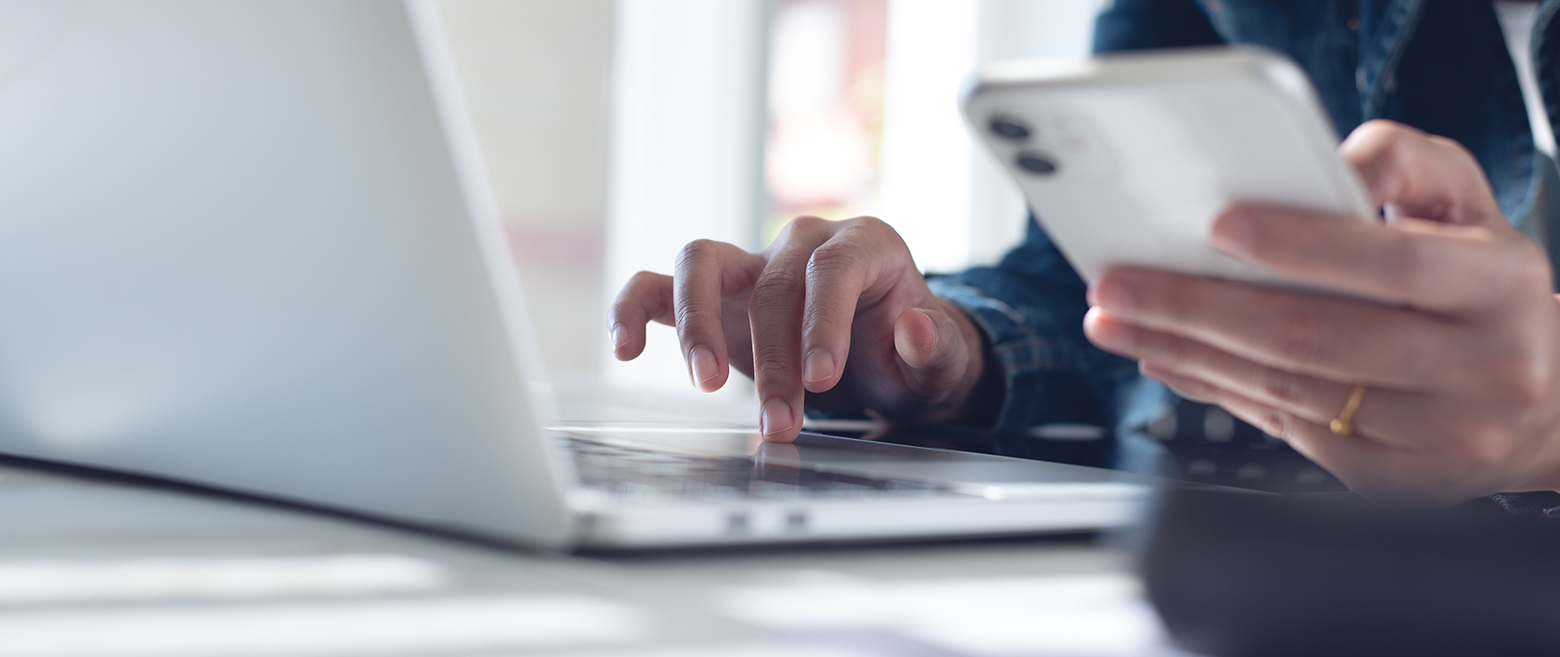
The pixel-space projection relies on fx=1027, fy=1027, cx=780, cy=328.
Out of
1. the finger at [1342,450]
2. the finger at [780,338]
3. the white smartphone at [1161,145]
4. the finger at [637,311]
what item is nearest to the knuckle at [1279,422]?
the finger at [1342,450]

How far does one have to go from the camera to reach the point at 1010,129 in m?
0.33

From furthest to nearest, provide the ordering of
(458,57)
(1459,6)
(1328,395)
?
(458,57) → (1459,6) → (1328,395)

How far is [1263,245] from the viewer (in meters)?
0.31

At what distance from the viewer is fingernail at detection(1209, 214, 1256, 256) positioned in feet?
1.03

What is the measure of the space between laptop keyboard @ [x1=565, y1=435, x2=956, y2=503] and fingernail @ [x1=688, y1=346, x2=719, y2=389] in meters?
0.11

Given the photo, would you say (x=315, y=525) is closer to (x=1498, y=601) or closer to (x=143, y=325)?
(x=143, y=325)

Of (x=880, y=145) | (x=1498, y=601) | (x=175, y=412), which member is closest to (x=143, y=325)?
(x=175, y=412)

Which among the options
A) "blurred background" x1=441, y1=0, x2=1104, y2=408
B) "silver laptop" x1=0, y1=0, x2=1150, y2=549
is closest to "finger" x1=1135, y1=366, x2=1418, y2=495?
"silver laptop" x1=0, y1=0, x2=1150, y2=549

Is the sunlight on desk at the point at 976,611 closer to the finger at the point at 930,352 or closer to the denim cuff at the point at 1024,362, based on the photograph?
the finger at the point at 930,352

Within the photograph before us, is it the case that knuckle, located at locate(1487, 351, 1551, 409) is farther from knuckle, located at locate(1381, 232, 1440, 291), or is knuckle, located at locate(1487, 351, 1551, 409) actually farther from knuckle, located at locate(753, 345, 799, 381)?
knuckle, located at locate(753, 345, 799, 381)

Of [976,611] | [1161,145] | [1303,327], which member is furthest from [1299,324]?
[976,611]

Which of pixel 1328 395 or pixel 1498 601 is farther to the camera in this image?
pixel 1328 395

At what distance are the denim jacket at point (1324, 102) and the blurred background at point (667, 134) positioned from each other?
1203 mm

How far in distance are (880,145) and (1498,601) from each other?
104 inches
